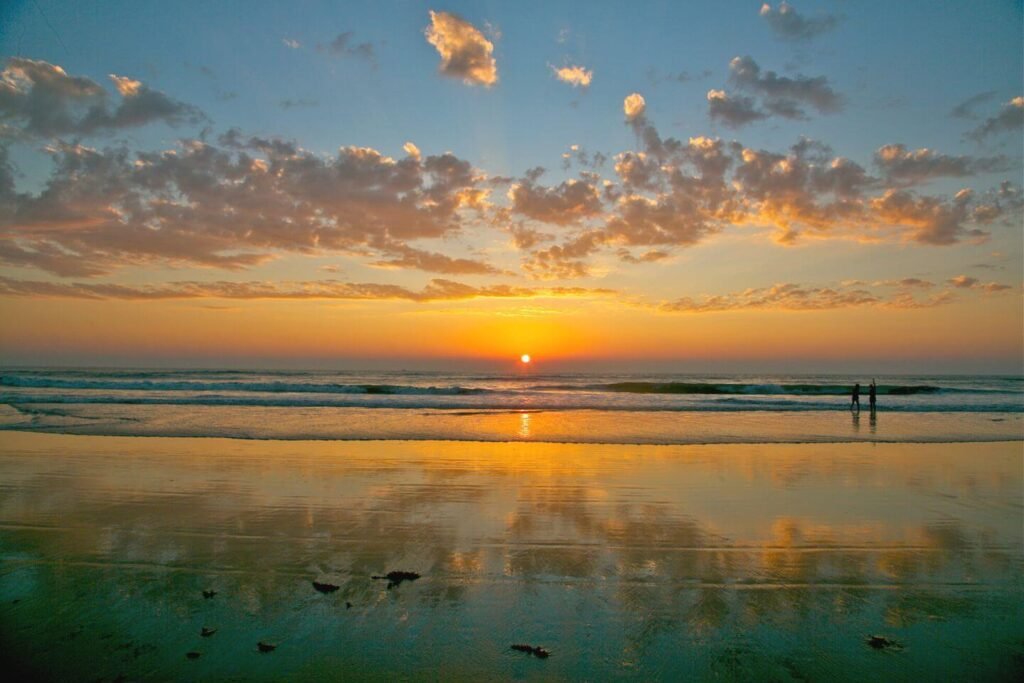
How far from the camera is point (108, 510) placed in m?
8.05

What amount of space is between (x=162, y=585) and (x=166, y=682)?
188 cm

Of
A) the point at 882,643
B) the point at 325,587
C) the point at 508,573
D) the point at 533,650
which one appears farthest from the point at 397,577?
the point at 882,643

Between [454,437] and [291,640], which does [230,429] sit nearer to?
[454,437]

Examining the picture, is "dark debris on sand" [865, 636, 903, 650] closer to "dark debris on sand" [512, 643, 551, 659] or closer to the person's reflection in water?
"dark debris on sand" [512, 643, 551, 659]

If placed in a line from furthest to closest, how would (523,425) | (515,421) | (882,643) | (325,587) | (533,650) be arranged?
(515,421), (523,425), (325,587), (882,643), (533,650)

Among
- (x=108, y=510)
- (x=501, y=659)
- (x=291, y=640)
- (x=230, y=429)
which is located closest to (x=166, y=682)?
(x=291, y=640)

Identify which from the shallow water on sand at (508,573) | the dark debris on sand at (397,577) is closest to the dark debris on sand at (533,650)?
the shallow water on sand at (508,573)

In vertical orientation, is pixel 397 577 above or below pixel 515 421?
above

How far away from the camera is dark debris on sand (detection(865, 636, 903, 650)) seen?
14.0 ft

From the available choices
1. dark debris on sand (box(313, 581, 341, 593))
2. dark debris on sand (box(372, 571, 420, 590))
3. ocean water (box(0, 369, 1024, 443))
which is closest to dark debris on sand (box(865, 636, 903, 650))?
dark debris on sand (box(372, 571, 420, 590))

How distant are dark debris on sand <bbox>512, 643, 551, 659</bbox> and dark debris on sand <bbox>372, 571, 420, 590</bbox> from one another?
1.67 metres

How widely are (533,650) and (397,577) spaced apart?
6.31 feet

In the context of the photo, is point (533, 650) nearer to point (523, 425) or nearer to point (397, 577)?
point (397, 577)

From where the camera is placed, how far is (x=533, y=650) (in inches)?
162
